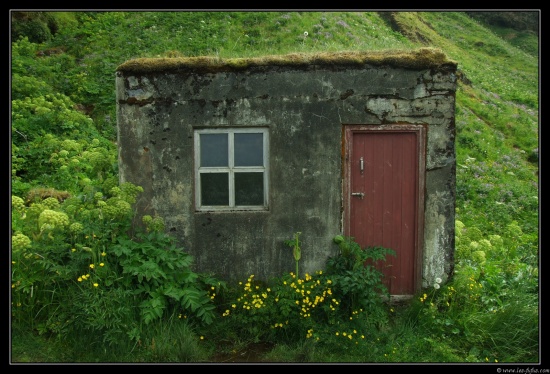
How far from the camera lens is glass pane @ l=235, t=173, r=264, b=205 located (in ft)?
19.9

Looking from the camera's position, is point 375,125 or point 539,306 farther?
point 375,125

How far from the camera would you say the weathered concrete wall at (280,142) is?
5.91 metres

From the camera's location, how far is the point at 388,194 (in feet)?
19.9

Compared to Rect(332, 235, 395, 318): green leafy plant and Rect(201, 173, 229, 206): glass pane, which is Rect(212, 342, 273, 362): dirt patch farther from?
Rect(201, 173, 229, 206): glass pane

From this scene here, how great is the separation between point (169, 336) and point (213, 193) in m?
1.93

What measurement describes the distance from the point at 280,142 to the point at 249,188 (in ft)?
2.43

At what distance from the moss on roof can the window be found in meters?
0.84

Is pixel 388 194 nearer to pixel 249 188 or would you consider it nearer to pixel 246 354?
pixel 249 188

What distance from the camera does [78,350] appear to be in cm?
487

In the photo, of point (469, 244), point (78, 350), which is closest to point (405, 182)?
point (469, 244)

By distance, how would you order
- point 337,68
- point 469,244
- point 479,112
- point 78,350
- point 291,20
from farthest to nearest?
point 291,20
point 479,112
point 469,244
point 337,68
point 78,350

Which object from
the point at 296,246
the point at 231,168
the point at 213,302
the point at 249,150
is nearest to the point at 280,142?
the point at 249,150

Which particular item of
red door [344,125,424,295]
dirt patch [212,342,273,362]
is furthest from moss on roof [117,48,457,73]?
dirt patch [212,342,273,362]

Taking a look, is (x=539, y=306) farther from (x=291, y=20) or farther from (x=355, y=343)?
(x=291, y=20)
